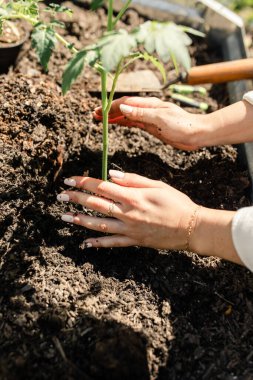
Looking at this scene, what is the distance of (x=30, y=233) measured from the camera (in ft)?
4.59

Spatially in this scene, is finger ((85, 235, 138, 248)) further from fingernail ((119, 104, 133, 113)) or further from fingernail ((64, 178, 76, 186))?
fingernail ((119, 104, 133, 113))

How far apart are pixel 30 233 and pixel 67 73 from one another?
0.56m

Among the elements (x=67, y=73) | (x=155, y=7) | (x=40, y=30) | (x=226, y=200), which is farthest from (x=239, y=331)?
(x=155, y=7)

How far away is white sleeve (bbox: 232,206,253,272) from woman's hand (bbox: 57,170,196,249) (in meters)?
0.14

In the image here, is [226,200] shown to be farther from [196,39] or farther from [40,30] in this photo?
[196,39]

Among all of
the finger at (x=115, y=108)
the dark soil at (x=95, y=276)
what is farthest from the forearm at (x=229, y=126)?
the finger at (x=115, y=108)

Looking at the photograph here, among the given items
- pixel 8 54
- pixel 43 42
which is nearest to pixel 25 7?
pixel 43 42

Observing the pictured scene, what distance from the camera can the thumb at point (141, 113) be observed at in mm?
1482

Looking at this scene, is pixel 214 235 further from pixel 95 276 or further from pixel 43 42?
pixel 43 42

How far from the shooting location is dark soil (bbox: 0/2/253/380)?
1.19m

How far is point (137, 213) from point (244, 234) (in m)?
0.29

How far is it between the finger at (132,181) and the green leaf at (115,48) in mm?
446

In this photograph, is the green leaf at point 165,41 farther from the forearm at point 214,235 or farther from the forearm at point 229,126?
the forearm at point 229,126

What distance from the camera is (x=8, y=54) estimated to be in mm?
1810
